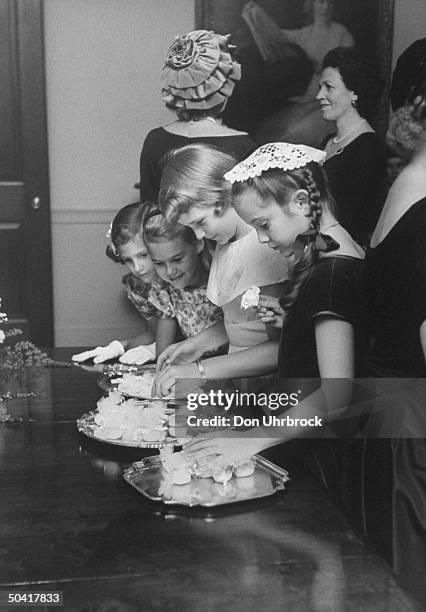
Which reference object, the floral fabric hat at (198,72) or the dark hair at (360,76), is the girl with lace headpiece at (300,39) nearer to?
the dark hair at (360,76)

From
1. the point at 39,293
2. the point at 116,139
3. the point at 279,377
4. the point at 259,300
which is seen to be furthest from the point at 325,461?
the point at 39,293

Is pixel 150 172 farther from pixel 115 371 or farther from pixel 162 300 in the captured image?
pixel 115 371

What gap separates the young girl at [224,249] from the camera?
159cm

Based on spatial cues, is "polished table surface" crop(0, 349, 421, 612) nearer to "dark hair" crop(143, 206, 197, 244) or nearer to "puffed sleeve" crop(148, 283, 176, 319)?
"dark hair" crop(143, 206, 197, 244)

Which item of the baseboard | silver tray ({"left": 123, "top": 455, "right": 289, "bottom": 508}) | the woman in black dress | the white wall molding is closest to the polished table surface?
silver tray ({"left": 123, "top": 455, "right": 289, "bottom": 508})

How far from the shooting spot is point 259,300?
153cm

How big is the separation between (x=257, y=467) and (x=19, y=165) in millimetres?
2559

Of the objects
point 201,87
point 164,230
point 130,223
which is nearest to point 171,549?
point 164,230

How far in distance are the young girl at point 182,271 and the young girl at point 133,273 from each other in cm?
5

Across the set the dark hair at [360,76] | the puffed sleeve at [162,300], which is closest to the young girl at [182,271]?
the puffed sleeve at [162,300]

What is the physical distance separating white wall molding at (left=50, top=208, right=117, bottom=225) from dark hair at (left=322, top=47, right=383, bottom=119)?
1.24 metres

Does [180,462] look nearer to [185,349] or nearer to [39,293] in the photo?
[185,349]

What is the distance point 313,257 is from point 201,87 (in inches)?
25.4

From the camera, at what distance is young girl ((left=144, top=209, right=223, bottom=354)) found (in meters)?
1.77
